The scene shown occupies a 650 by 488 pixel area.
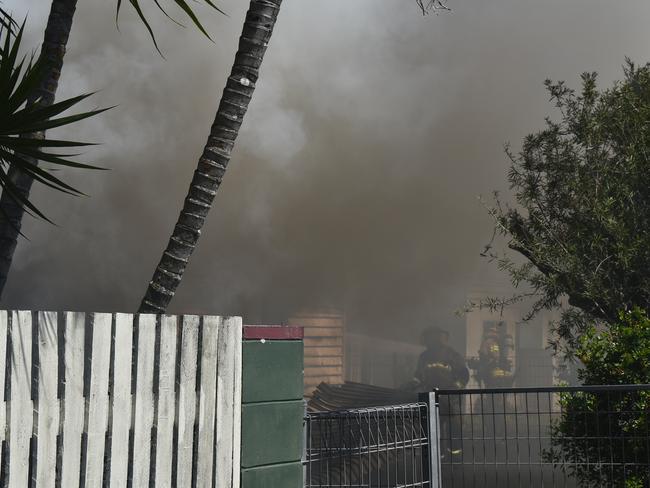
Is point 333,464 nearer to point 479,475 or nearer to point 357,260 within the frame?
point 479,475

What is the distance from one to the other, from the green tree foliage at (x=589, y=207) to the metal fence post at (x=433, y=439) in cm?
412

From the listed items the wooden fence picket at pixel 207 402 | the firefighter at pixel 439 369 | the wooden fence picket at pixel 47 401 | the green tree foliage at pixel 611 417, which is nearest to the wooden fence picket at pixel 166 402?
the wooden fence picket at pixel 207 402

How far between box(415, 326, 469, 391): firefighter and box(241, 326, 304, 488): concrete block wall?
13.5 metres

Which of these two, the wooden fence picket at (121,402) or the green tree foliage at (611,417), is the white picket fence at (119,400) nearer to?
the wooden fence picket at (121,402)

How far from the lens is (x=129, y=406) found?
352 centimetres

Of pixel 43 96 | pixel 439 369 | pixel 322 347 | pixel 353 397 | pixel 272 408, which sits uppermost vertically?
pixel 43 96

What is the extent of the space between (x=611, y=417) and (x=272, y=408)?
2.40 metres

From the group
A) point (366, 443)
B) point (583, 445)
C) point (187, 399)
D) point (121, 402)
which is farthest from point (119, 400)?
point (583, 445)

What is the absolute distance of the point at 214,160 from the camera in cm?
472

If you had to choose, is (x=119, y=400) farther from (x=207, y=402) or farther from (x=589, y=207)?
(x=589, y=207)

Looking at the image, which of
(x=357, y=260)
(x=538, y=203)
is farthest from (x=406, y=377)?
(x=538, y=203)

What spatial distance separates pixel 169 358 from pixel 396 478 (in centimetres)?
163

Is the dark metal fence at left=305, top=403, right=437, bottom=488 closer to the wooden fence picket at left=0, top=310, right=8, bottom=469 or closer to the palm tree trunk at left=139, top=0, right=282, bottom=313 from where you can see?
the palm tree trunk at left=139, top=0, right=282, bottom=313

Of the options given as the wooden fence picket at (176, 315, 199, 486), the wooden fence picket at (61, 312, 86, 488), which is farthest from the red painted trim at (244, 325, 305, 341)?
the wooden fence picket at (61, 312, 86, 488)
